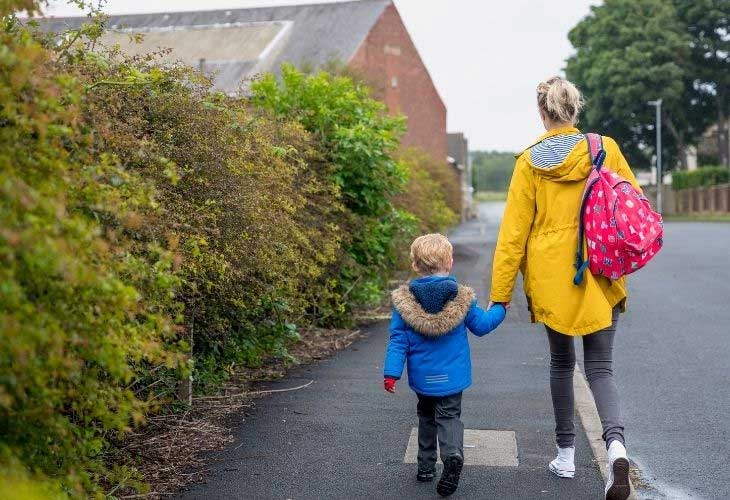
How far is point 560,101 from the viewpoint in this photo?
16.2 ft

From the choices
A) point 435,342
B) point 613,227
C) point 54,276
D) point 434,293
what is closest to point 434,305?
point 434,293

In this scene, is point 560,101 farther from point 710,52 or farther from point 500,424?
point 710,52

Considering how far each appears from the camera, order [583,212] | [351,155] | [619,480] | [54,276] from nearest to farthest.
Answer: [54,276], [619,480], [583,212], [351,155]

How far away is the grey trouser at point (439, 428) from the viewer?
488cm

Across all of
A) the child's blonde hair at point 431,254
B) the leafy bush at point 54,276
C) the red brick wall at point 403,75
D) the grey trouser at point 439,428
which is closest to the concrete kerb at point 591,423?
the grey trouser at point 439,428

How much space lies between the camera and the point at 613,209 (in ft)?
15.3

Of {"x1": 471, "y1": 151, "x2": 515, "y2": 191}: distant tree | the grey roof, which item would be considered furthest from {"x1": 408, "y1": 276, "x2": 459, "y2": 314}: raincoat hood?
{"x1": 471, "y1": 151, "x2": 515, "y2": 191}: distant tree

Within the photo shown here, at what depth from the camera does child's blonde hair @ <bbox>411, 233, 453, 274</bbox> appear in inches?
196

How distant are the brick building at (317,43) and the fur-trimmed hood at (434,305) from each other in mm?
43495

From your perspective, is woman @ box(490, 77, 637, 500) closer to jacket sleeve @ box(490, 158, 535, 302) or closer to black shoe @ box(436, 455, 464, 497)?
jacket sleeve @ box(490, 158, 535, 302)

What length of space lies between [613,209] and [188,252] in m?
2.09

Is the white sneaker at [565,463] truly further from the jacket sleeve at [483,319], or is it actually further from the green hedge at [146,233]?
the green hedge at [146,233]

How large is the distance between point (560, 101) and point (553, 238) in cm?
68

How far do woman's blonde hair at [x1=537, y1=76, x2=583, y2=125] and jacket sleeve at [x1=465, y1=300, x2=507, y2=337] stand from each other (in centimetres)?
97
